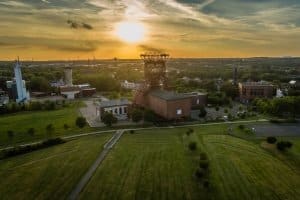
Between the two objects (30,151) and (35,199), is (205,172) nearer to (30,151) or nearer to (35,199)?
(35,199)

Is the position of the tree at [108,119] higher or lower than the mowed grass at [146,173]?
higher

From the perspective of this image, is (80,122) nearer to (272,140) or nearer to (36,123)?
(36,123)

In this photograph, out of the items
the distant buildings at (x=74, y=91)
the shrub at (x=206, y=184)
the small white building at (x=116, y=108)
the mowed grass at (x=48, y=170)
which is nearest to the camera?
the mowed grass at (x=48, y=170)

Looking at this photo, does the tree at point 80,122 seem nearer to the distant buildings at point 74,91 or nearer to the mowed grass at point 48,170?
the mowed grass at point 48,170

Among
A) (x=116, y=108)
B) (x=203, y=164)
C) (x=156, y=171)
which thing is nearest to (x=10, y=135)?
(x=116, y=108)

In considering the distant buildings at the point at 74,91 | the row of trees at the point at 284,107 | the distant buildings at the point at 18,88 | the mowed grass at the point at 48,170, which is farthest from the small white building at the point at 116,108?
the distant buildings at the point at 18,88

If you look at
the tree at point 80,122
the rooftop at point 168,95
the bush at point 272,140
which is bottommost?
the bush at point 272,140

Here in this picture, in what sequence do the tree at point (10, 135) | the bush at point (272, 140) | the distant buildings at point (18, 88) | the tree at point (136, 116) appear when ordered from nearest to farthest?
the bush at point (272, 140), the tree at point (10, 135), the tree at point (136, 116), the distant buildings at point (18, 88)
